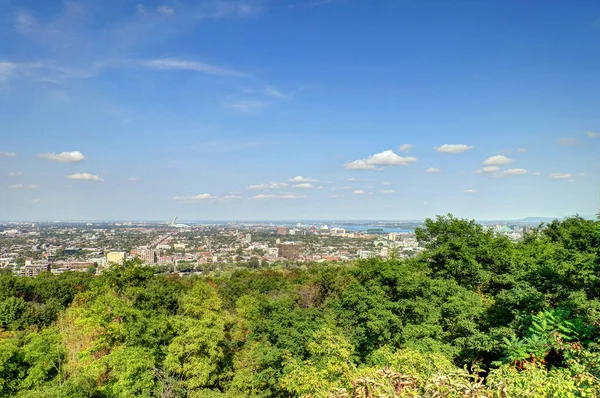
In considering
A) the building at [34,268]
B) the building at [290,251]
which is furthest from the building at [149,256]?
the building at [290,251]

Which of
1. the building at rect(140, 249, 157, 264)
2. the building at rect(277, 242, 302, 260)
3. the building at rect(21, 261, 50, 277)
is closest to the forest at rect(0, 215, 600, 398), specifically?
the building at rect(21, 261, 50, 277)

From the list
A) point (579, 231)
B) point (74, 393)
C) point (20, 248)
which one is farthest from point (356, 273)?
point (20, 248)

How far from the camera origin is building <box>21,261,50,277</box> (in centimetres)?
5046

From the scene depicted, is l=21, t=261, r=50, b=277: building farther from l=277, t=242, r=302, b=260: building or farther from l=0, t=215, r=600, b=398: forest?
l=277, t=242, r=302, b=260: building

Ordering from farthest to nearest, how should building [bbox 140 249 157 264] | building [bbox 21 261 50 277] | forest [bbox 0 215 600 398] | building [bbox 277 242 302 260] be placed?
building [bbox 277 242 302 260]
building [bbox 140 249 157 264]
building [bbox 21 261 50 277]
forest [bbox 0 215 600 398]

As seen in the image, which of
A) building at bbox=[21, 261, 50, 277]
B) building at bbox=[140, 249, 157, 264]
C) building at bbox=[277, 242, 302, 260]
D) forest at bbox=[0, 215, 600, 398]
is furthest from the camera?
building at bbox=[277, 242, 302, 260]

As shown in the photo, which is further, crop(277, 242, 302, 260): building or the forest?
crop(277, 242, 302, 260): building

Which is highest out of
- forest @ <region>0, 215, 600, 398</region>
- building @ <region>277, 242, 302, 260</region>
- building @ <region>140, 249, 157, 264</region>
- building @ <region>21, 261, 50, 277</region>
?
forest @ <region>0, 215, 600, 398</region>

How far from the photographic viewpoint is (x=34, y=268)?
52.7 m

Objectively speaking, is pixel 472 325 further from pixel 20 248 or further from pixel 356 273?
pixel 20 248

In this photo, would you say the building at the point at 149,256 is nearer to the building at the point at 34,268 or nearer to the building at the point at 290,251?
the building at the point at 34,268

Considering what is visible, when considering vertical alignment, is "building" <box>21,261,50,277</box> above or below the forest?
below

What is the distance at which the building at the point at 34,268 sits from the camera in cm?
5046

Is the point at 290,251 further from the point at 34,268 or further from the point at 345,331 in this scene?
the point at 345,331
